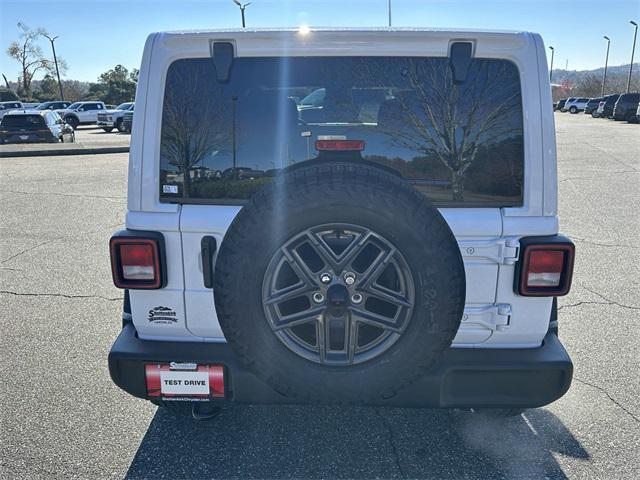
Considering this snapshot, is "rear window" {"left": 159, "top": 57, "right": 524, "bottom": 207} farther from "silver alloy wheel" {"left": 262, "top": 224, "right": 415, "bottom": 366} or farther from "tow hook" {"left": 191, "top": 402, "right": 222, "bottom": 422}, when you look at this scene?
"tow hook" {"left": 191, "top": 402, "right": 222, "bottom": 422}

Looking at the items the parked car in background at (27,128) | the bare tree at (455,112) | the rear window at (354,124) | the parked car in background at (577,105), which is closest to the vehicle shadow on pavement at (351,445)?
the rear window at (354,124)

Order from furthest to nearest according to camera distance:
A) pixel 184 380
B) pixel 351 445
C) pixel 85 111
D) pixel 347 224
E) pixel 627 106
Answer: pixel 85 111 → pixel 627 106 → pixel 351 445 → pixel 184 380 → pixel 347 224

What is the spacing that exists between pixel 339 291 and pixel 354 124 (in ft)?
2.45

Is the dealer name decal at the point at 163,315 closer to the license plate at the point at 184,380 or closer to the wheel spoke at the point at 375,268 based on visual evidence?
the license plate at the point at 184,380

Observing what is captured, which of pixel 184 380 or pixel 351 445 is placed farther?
pixel 351 445

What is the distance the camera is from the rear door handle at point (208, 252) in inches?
88.1

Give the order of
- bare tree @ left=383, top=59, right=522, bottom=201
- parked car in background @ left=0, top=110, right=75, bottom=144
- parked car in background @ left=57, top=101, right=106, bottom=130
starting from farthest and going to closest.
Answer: parked car in background @ left=57, top=101, right=106, bottom=130 → parked car in background @ left=0, top=110, right=75, bottom=144 → bare tree @ left=383, top=59, right=522, bottom=201

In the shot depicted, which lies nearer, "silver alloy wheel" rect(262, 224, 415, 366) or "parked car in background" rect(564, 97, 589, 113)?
"silver alloy wheel" rect(262, 224, 415, 366)

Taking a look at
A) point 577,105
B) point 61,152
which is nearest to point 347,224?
point 61,152

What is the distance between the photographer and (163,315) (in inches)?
94.5

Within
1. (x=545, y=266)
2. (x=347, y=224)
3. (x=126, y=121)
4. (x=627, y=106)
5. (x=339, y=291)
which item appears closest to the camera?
(x=347, y=224)

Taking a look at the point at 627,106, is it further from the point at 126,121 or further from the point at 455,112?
the point at 455,112

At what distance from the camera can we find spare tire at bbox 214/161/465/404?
6.48 feet

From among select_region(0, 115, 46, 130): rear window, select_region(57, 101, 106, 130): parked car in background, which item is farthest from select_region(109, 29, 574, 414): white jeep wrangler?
select_region(57, 101, 106, 130): parked car in background
